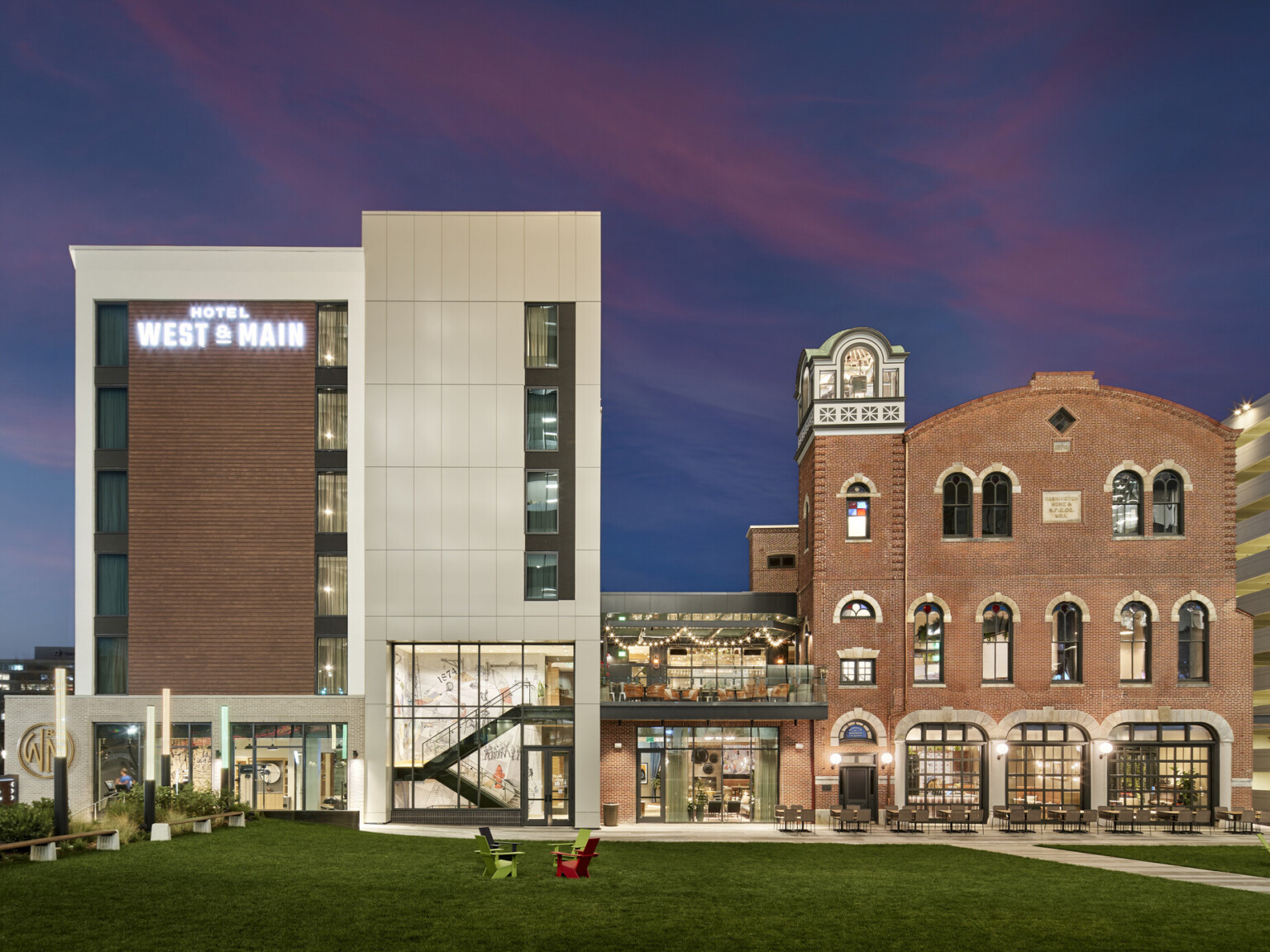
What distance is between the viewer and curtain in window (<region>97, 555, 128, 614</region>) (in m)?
28.0

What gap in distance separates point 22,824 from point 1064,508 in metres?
27.2

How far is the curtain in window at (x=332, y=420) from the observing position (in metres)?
28.4

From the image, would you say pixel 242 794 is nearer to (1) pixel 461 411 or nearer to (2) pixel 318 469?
(2) pixel 318 469

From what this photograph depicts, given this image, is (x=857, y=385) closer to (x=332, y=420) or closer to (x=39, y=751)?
(x=332, y=420)

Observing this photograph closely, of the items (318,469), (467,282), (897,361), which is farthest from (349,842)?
(897,361)

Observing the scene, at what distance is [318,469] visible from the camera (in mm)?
28203

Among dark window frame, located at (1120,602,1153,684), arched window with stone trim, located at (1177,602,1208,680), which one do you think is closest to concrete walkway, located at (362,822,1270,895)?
dark window frame, located at (1120,602,1153,684)

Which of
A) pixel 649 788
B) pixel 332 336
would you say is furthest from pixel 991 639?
pixel 332 336

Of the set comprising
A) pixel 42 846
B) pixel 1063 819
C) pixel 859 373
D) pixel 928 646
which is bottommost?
pixel 1063 819

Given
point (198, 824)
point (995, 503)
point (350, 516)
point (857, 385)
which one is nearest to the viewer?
point (198, 824)

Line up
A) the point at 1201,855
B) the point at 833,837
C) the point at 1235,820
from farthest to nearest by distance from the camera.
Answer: the point at 1235,820
the point at 833,837
the point at 1201,855

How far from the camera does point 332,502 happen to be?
2827 cm

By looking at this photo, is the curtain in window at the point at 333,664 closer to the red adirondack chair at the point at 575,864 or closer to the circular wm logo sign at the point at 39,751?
the circular wm logo sign at the point at 39,751

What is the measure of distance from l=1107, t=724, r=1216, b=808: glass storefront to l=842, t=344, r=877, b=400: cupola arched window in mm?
12678
